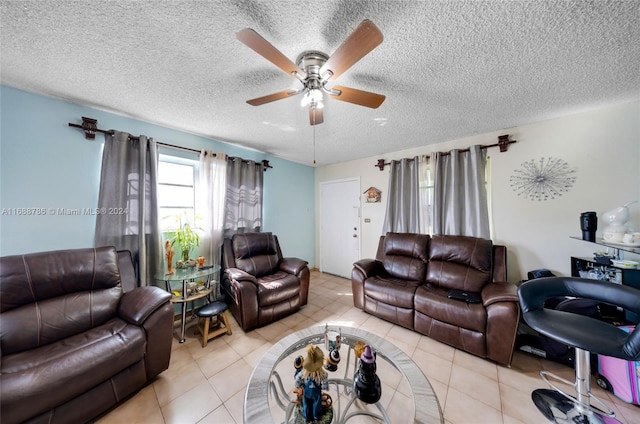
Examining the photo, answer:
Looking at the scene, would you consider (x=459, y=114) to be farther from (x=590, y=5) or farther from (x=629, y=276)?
(x=629, y=276)

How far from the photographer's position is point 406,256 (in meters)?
2.86

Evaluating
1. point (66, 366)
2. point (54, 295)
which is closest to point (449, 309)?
point (66, 366)

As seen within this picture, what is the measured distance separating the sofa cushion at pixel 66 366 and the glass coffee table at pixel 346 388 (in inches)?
40.8

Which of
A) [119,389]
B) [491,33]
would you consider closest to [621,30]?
[491,33]

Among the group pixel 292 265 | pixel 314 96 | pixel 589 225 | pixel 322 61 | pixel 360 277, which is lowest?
pixel 360 277

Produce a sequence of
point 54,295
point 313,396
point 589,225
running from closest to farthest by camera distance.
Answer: point 313,396 → point 54,295 → point 589,225

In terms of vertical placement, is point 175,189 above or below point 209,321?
above

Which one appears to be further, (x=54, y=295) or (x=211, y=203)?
(x=211, y=203)

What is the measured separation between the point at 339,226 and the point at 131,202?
3221 millimetres

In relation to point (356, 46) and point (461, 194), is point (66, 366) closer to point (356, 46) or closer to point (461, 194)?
point (356, 46)

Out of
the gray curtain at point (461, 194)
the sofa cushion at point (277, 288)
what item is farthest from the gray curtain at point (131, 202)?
the gray curtain at point (461, 194)

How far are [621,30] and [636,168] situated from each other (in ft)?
5.28

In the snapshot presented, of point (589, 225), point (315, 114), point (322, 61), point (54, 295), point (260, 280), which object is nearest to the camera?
point (322, 61)

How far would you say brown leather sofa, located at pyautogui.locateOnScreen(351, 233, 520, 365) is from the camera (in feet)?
5.91
